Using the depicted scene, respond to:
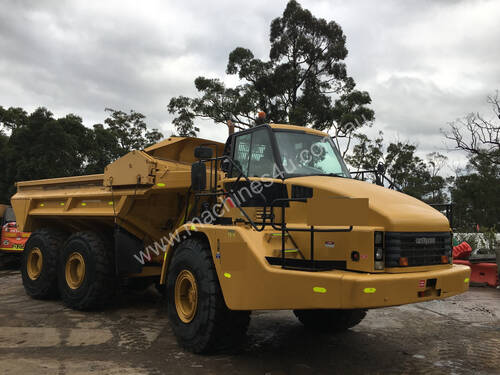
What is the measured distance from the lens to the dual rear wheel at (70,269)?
23.2ft

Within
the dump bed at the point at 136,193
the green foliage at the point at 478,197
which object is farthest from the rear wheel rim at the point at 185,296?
the green foliage at the point at 478,197

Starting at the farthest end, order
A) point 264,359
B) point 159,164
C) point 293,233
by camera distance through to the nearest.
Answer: point 159,164 → point 264,359 → point 293,233

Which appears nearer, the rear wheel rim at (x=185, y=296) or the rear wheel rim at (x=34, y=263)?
the rear wheel rim at (x=185, y=296)

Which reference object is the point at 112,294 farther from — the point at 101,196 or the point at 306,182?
the point at 306,182

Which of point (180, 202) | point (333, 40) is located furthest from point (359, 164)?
point (180, 202)

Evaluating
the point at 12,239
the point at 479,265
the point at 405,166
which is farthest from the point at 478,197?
the point at 12,239

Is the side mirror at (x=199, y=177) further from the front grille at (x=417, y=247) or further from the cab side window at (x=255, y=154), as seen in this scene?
the front grille at (x=417, y=247)

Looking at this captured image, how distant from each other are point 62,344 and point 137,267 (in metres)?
1.93

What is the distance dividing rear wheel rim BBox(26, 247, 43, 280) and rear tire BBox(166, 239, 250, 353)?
4213mm

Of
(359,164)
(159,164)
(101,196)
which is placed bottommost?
(101,196)

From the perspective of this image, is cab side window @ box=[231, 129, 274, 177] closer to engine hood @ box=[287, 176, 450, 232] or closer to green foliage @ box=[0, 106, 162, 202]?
engine hood @ box=[287, 176, 450, 232]

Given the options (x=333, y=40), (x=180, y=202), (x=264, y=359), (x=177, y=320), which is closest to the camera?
(x=264, y=359)

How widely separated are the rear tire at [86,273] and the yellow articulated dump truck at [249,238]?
2 centimetres

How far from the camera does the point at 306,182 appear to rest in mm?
4758
